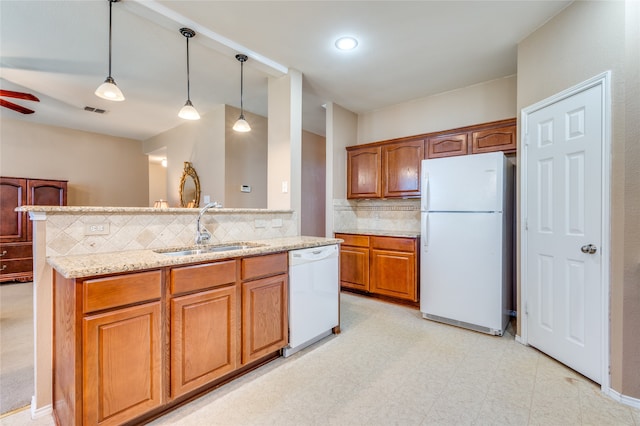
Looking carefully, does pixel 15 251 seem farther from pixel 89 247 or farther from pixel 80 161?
pixel 89 247

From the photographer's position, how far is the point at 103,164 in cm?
604

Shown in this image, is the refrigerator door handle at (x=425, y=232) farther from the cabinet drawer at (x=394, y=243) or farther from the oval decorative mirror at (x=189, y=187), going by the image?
the oval decorative mirror at (x=189, y=187)

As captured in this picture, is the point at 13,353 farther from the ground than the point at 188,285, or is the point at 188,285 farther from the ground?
the point at 188,285

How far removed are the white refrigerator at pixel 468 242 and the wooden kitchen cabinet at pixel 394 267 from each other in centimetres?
29

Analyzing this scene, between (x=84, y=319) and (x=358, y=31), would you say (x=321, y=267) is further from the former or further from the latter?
(x=358, y=31)

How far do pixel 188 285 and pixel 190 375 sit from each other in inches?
20.8

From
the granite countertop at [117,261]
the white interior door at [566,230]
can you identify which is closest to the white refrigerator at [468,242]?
the white interior door at [566,230]

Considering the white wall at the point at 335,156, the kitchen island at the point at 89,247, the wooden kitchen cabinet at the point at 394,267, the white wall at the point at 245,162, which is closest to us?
the kitchen island at the point at 89,247

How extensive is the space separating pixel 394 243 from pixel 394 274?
1.25ft

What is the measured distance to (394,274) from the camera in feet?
11.9

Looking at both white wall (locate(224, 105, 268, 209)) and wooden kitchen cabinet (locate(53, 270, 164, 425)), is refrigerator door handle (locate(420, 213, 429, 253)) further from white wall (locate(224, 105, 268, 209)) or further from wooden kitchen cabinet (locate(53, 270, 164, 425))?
white wall (locate(224, 105, 268, 209))

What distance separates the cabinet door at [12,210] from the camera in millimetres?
4613

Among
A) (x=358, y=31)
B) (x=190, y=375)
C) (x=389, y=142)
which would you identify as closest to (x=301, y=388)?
(x=190, y=375)

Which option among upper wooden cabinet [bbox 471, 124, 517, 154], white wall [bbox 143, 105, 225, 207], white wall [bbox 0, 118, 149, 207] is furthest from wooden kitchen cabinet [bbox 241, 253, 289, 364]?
white wall [bbox 0, 118, 149, 207]
